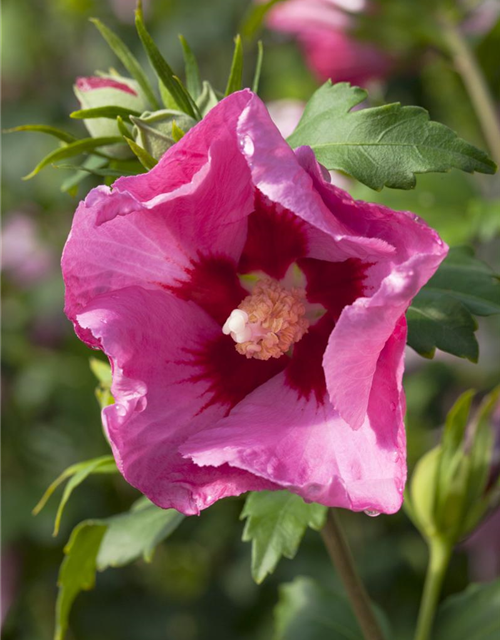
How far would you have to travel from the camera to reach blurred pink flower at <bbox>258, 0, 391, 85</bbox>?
236 cm

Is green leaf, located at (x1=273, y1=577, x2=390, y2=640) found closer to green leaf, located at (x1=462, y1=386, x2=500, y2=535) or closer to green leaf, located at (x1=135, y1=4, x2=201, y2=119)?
green leaf, located at (x1=462, y1=386, x2=500, y2=535)

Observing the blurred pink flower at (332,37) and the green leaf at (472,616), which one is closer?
the green leaf at (472,616)

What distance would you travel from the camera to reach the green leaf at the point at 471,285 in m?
1.23

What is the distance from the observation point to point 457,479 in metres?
1.52

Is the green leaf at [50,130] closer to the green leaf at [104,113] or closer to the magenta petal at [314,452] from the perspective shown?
the green leaf at [104,113]

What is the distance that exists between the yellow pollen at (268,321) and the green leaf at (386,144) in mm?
214

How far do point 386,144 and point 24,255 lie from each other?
102 inches

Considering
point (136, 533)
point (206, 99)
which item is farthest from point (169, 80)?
point (136, 533)

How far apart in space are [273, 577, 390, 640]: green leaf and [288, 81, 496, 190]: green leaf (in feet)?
3.03

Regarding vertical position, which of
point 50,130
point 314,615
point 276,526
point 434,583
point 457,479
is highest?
point 50,130

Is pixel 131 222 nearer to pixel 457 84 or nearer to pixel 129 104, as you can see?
pixel 129 104

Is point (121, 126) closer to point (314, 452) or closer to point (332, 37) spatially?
point (314, 452)

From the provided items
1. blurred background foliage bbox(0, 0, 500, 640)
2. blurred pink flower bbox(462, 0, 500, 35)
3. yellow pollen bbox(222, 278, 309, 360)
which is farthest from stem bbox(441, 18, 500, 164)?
yellow pollen bbox(222, 278, 309, 360)

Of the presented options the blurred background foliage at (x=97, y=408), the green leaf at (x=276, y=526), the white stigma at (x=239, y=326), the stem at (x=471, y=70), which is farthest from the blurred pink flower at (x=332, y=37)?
the green leaf at (x=276, y=526)
